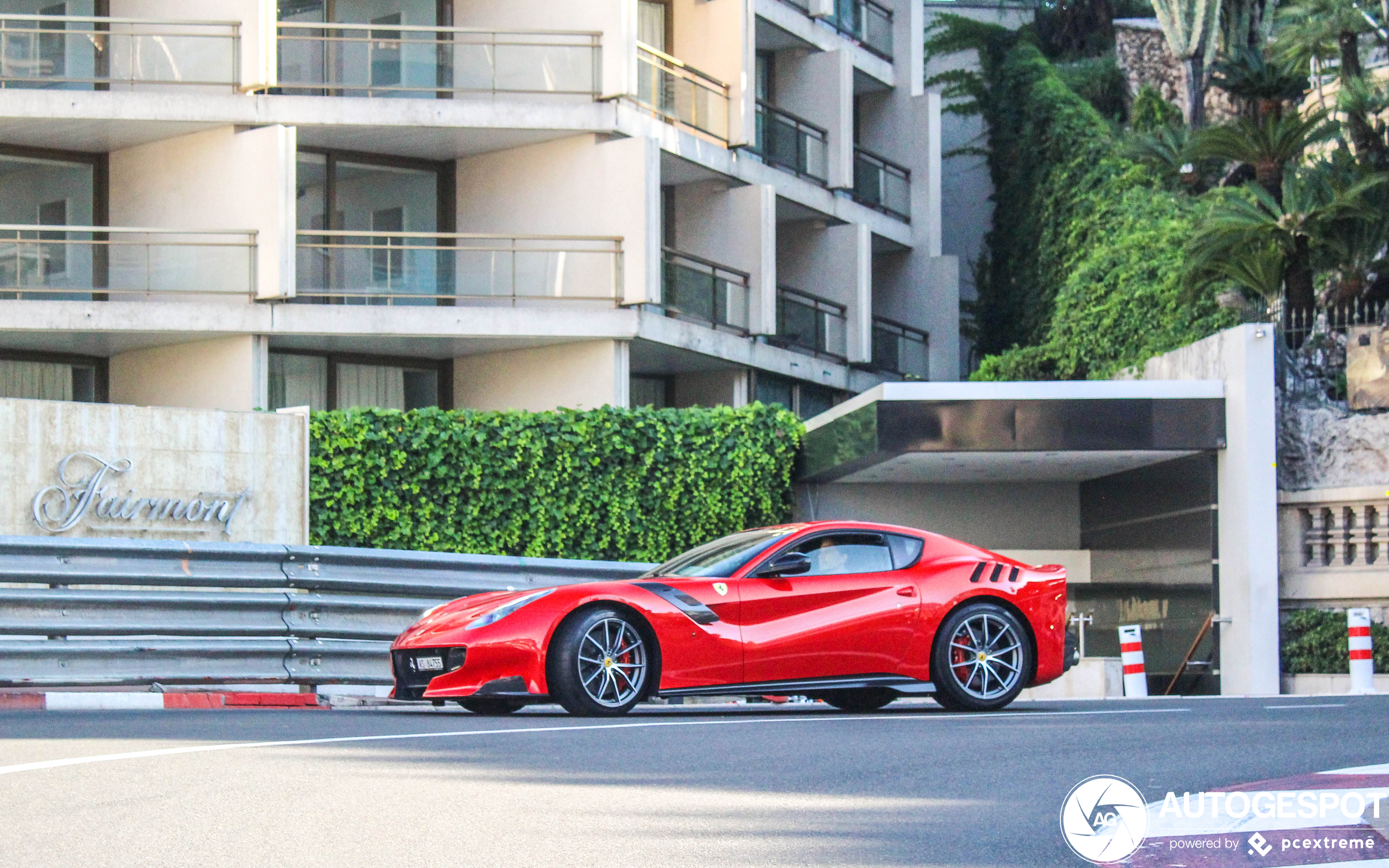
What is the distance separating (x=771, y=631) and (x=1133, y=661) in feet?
30.5

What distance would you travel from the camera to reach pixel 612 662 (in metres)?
11.1

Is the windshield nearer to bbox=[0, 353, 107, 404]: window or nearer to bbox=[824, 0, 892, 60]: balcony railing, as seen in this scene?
bbox=[0, 353, 107, 404]: window

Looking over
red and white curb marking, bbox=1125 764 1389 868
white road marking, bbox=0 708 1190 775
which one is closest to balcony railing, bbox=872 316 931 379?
white road marking, bbox=0 708 1190 775

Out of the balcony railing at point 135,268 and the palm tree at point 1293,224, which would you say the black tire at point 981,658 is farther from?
the balcony railing at point 135,268

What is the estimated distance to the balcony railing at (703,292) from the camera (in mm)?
28328

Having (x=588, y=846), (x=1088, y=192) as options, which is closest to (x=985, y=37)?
(x=1088, y=192)

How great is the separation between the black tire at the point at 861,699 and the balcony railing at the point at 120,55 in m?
17.7

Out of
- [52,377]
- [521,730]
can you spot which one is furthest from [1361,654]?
[52,377]

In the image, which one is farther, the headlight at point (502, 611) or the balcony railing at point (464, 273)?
the balcony railing at point (464, 273)

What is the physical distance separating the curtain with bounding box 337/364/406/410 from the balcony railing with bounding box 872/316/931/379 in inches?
398

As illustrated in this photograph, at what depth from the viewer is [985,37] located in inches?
1578

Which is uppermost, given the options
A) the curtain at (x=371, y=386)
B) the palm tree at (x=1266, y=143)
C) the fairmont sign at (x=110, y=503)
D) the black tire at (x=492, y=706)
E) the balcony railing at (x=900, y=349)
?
the palm tree at (x=1266, y=143)

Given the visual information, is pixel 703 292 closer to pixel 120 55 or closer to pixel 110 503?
pixel 120 55

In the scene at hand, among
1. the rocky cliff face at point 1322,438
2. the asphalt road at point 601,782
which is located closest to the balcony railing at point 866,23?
the rocky cliff face at point 1322,438
